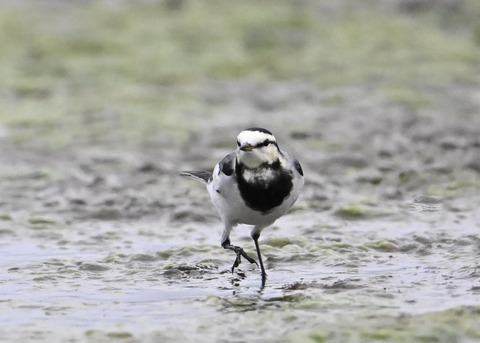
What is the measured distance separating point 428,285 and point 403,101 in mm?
6461

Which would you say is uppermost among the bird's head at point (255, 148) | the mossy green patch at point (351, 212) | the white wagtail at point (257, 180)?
the bird's head at point (255, 148)

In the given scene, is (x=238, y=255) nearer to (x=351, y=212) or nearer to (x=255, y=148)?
(x=255, y=148)

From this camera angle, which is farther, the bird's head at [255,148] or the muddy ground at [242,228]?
the bird's head at [255,148]

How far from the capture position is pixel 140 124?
40.6ft

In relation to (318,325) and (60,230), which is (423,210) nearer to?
(60,230)

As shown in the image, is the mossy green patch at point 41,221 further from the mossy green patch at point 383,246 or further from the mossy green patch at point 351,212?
the mossy green patch at point 383,246

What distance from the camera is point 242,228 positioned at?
883 cm

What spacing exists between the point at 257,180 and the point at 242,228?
6.94ft

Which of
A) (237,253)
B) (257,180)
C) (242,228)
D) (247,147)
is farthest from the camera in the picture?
(242,228)

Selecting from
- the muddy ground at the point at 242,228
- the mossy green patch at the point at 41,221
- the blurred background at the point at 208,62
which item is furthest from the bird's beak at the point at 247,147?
the blurred background at the point at 208,62

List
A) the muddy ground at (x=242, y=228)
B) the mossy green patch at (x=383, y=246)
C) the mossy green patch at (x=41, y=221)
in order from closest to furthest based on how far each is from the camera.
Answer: the muddy ground at (x=242, y=228)
the mossy green patch at (x=383, y=246)
the mossy green patch at (x=41, y=221)

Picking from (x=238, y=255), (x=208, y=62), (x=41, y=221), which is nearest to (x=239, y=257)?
(x=238, y=255)

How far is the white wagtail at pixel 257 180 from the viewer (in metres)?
6.66

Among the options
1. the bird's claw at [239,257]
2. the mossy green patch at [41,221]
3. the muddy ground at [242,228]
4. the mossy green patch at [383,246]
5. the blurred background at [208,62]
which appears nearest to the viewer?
the muddy ground at [242,228]
